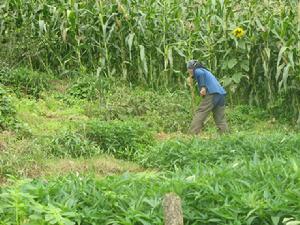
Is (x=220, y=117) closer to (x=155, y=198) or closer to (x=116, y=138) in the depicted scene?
(x=116, y=138)

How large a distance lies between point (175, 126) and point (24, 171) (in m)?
3.86

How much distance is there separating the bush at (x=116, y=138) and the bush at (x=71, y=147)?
24 cm

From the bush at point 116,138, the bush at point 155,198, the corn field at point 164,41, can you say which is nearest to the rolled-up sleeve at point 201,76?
the corn field at point 164,41

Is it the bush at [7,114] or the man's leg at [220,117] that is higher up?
the bush at [7,114]

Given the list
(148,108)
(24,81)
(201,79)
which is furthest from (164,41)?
(24,81)

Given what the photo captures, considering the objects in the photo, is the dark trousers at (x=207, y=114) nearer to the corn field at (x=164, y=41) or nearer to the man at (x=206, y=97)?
the man at (x=206, y=97)

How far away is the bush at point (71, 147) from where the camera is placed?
794cm

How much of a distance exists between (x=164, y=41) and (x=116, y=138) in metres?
3.69

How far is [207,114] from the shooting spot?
9.91 m

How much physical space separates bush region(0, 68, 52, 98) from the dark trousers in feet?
9.80

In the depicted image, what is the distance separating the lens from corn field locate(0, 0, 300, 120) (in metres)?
11.0

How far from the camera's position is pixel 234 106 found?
11.5m

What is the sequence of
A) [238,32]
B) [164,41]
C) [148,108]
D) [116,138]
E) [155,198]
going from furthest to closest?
1. [164,41]
2. [238,32]
3. [148,108]
4. [116,138]
5. [155,198]

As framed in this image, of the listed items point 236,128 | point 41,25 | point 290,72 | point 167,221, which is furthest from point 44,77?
point 167,221
